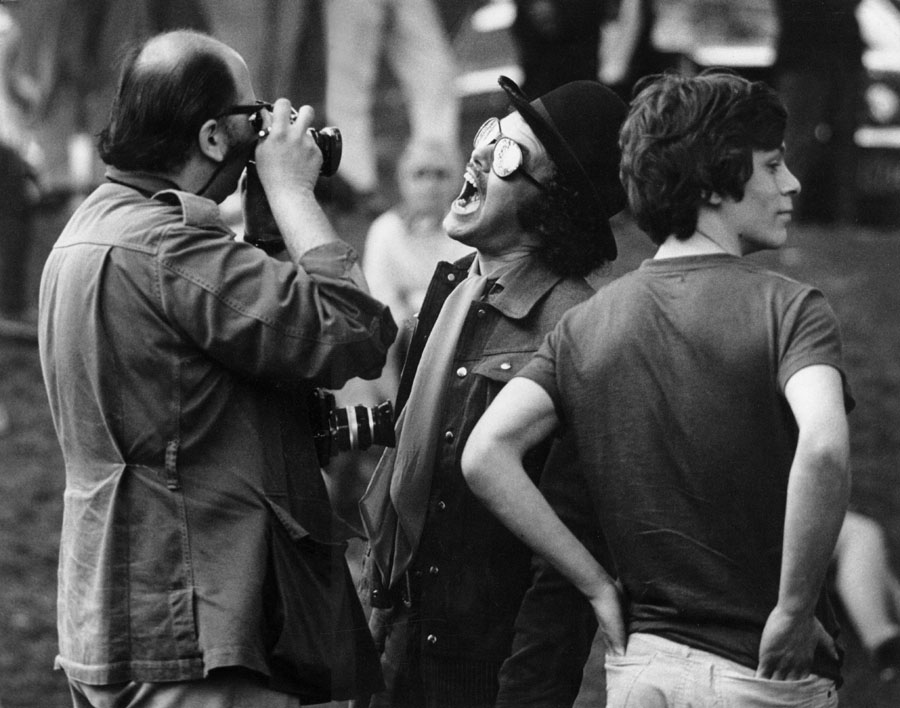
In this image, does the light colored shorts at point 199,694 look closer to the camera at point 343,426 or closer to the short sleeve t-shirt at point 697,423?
the camera at point 343,426

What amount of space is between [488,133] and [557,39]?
54.0 inches

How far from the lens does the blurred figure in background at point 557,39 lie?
3354 mm

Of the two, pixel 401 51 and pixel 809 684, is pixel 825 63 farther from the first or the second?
pixel 809 684

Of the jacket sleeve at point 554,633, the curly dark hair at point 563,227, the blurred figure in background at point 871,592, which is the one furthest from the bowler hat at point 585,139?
the blurred figure in background at point 871,592

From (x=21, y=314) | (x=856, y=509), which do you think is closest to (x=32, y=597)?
(x=21, y=314)

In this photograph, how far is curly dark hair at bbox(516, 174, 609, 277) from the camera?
2467 mm

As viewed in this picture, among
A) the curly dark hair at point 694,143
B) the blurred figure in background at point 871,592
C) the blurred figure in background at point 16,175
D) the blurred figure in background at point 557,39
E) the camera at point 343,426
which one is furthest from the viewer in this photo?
the blurred figure in background at point 16,175

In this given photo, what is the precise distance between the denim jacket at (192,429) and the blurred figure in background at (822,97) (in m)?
2.27

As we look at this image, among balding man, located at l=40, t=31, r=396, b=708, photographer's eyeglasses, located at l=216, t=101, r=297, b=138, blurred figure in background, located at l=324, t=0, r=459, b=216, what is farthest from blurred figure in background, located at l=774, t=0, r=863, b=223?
balding man, located at l=40, t=31, r=396, b=708

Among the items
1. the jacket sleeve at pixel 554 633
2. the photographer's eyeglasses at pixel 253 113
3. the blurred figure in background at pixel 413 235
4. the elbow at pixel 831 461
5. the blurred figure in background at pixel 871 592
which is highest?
the photographer's eyeglasses at pixel 253 113

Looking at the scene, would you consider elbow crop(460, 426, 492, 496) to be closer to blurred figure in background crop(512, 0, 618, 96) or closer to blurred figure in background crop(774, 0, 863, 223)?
blurred figure in background crop(512, 0, 618, 96)

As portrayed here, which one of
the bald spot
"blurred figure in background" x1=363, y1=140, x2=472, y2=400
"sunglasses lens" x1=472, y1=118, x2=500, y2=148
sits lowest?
"blurred figure in background" x1=363, y1=140, x2=472, y2=400

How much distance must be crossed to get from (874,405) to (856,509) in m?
0.60

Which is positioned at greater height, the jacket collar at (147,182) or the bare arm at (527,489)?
the jacket collar at (147,182)
